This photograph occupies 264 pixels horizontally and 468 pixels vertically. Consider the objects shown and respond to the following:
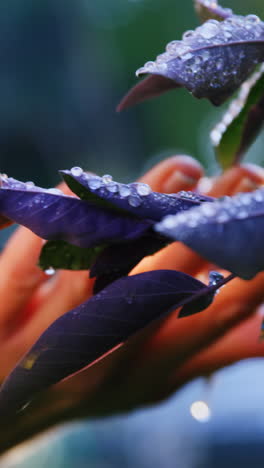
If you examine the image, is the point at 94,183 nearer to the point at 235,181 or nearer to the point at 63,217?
the point at 63,217

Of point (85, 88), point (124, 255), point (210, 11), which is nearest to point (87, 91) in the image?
point (85, 88)

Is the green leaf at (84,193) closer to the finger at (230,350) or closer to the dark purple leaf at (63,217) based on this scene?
the dark purple leaf at (63,217)

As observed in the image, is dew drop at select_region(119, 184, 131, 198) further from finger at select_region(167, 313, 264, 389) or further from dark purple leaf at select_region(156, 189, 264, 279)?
finger at select_region(167, 313, 264, 389)

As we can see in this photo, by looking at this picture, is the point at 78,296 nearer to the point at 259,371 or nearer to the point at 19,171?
the point at 259,371

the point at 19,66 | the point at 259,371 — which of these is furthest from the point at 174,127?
the point at 259,371

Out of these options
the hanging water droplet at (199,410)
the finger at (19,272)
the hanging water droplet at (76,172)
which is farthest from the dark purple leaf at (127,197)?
the hanging water droplet at (199,410)

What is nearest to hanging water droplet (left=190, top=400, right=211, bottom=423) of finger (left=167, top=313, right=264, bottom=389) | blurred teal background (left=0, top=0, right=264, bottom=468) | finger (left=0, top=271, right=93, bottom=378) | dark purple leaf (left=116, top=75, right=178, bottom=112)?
finger (left=167, top=313, right=264, bottom=389)
